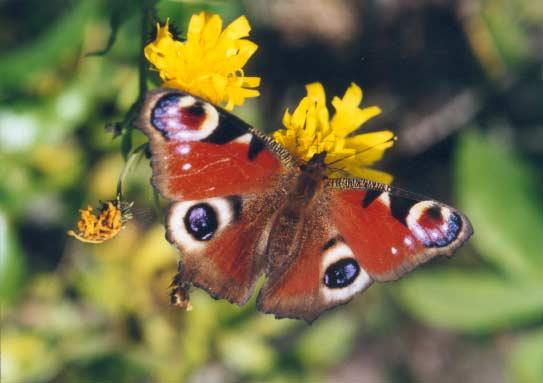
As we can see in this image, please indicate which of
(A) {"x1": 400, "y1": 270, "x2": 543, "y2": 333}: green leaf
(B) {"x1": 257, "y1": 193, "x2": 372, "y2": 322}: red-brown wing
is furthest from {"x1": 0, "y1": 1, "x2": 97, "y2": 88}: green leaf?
(A) {"x1": 400, "y1": 270, "x2": 543, "y2": 333}: green leaf

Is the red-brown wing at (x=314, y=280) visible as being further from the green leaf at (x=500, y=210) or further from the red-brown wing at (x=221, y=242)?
the green leaf at (x=500, y=210)

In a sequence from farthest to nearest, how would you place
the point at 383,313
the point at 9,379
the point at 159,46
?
the point at 383,313 < the point at 9,379 < the point at 159,46

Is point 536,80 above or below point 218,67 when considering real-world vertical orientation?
below

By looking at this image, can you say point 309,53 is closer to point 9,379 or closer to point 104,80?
point 104,80

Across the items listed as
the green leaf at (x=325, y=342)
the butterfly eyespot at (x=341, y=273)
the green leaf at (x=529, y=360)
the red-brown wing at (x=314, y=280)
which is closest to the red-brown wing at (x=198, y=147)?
the red-brown wing at (x=314, y=280)

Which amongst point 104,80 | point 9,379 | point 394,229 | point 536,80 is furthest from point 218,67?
point 536,80

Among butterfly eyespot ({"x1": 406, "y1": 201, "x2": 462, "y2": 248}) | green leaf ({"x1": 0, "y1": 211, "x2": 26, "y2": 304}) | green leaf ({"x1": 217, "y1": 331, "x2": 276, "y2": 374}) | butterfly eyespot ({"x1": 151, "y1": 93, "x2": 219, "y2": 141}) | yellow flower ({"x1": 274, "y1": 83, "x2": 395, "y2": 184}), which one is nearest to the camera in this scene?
butterfly eyespot ({"x1": 151, "y1": 93, "x2": 219, "y2": 141})

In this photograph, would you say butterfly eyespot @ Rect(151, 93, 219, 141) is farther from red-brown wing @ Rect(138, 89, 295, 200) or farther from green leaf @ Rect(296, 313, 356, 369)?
green leaf @ Rect(296, 313, 356, 369)
